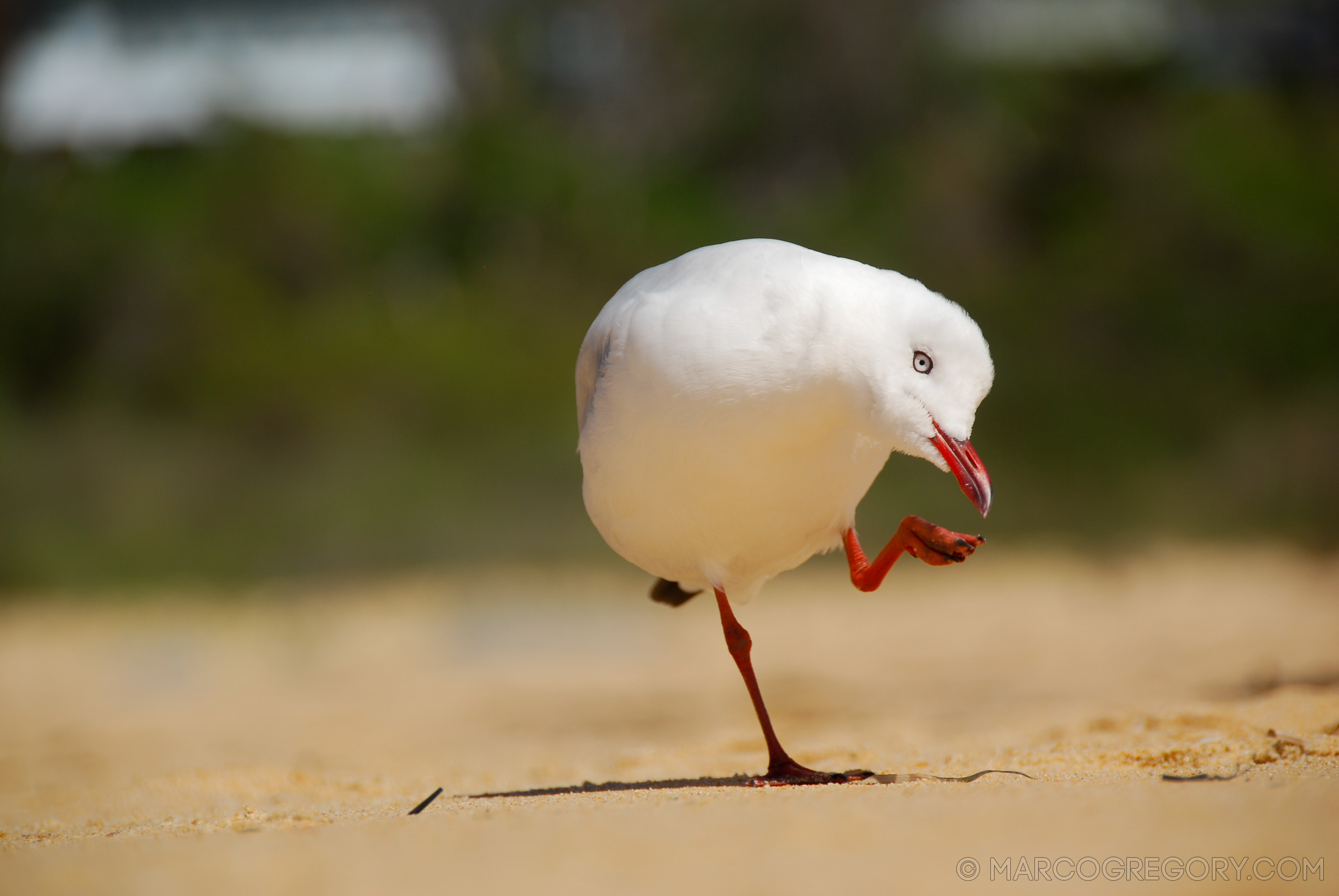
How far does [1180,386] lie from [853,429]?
10197 millimetres

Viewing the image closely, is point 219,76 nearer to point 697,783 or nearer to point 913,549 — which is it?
point 697,783

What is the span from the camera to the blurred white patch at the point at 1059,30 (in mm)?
17359

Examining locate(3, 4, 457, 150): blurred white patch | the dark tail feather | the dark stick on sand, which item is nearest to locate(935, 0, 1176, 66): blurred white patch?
locate(3, 4, 457, 150): blurred white patch

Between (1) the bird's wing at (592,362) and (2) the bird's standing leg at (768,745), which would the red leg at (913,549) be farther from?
(1) the bird's wing at (592,362)

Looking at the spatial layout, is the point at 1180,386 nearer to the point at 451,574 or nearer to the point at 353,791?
the point at 451,574

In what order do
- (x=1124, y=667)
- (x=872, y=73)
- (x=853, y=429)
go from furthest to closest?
(x=872, y=73)
(x=1124, y=667)
(x=853, y=429)

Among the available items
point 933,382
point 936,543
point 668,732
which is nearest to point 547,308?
point 668,732

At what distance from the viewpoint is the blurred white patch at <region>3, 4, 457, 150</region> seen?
17719 millimetres

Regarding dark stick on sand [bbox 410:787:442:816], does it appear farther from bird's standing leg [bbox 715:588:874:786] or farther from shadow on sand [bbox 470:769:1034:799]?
bird's standing leg [bbox 715:588:874:786]

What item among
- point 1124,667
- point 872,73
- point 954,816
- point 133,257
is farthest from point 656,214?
point 954,816

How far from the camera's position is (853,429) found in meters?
4.00

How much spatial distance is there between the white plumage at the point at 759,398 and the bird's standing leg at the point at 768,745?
247 millimetres

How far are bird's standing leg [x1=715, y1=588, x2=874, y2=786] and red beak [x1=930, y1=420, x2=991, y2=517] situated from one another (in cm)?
110

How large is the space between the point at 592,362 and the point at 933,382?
1.41 m
